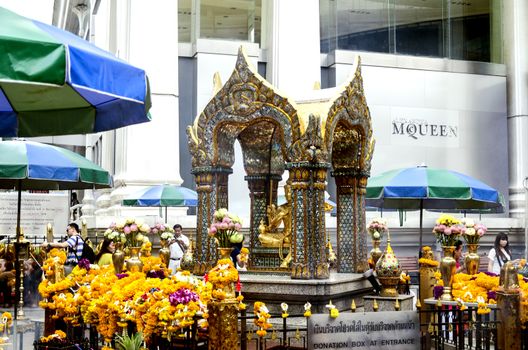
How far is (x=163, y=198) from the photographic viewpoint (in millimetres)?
15938

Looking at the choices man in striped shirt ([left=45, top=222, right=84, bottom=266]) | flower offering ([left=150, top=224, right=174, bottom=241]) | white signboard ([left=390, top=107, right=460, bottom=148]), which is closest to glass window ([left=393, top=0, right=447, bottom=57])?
white signboard ([left=390, top=107, right=460, bottom=148])

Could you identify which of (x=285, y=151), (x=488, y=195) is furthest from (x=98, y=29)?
(x=285, y=151)

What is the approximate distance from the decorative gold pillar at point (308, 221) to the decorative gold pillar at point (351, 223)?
4.89 feet

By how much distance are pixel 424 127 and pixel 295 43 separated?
6221mm

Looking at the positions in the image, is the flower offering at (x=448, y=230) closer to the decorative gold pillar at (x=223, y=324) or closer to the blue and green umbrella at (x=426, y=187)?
the blue and green umbrella at (x=426, y=187)

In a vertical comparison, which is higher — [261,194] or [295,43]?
[295,43]

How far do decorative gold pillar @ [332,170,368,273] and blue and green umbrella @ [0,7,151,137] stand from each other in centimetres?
423

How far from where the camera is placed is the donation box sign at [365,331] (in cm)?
666

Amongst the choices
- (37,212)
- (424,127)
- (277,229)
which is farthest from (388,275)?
(424,127)

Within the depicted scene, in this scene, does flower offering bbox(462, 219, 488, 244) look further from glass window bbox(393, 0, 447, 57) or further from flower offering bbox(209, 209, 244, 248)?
glass window bbox(393, 0, 447, 57)

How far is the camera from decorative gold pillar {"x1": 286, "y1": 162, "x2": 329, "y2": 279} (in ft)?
28.4

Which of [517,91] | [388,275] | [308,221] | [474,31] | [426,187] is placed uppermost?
[474,31]

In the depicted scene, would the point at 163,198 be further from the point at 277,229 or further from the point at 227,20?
the point at 227,20

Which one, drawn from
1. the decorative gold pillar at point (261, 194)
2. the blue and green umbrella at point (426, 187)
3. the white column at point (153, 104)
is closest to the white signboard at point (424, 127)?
the white column at point (153, 104)
